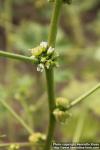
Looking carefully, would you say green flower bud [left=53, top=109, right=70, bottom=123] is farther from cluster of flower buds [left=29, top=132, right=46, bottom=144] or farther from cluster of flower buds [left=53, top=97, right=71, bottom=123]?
cluster of flower buds [left=29, top=132, right=46, bottom=144]

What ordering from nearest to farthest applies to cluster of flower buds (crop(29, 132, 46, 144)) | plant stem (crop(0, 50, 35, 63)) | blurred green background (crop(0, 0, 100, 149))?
plant stem (crop(0, 50, 35, 63))
cluster of flower buds (crop(29, 132, 46, 144))
blurred green background (crop(0, 0, 100, 149))

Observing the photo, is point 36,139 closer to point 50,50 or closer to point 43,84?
point 50,50

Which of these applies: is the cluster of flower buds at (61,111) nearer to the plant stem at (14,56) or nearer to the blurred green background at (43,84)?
the plant stem at (14,56)

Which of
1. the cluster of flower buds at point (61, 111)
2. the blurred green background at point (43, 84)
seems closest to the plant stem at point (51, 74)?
the cluster of flower buds at point (61, 111)

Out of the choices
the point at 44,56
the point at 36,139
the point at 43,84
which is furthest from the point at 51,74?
the point at 43,84

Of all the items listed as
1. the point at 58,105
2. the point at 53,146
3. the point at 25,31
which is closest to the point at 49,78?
the point at 58,105

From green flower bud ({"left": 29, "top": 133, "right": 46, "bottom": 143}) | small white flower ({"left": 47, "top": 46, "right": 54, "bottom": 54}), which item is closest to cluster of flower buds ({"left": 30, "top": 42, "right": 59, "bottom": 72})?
small white flower ({"left": 47, "top": 46, "right": 54, "bottom": 54})
